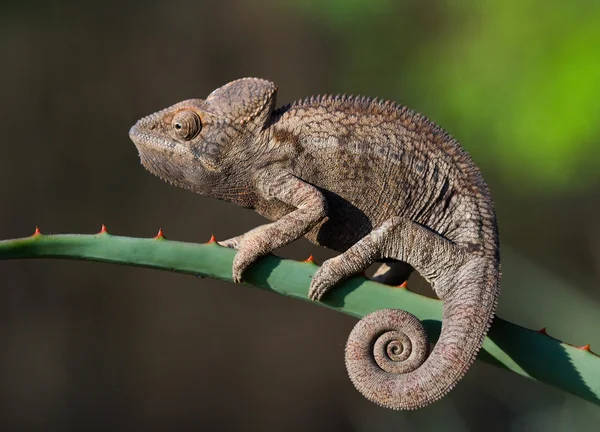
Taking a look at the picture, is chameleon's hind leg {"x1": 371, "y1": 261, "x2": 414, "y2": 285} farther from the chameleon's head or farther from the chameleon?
the chameleon's head

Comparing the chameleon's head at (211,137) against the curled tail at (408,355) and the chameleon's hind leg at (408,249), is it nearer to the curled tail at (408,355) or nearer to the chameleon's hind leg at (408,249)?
the chameleon's hind leg at (408,249)

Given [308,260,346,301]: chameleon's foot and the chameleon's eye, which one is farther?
the chameleon's eye

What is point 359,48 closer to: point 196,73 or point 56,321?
point 196,73

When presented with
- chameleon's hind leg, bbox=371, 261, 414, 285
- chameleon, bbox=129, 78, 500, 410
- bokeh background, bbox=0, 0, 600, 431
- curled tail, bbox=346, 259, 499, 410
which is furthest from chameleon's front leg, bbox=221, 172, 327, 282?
bokeh background, bbox=0, 0, 600, 431

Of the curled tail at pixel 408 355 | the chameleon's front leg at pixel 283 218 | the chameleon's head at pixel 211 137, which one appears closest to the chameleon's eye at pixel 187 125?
the chameleon's head at pixel 211 137

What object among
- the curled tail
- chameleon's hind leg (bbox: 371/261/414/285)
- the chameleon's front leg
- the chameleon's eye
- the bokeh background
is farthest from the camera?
the bokeh background

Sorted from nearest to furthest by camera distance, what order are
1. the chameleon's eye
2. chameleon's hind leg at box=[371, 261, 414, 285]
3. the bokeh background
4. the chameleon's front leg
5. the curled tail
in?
1. the curled tail
2. the chameleon's front leg
3. the chameleon's eye
4. chameleon's hind leg at box=[371, 261, 414, 285]
5. the bokeh background

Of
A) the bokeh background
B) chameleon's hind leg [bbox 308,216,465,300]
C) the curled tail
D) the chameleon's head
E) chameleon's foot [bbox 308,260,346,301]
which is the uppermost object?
the bokeh background
